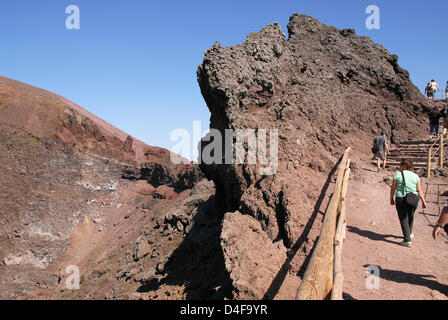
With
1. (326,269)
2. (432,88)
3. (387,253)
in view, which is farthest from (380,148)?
(432,88)

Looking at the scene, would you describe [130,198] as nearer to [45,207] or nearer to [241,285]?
[45,207]

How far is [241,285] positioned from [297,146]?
3904 millimetres

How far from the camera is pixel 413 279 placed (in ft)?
14.9

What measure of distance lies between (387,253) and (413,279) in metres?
0.79

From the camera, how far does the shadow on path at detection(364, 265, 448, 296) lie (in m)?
4.34

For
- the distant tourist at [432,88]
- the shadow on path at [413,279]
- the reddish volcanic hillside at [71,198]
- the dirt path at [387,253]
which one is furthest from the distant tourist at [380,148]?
the distant tourist at [432,88]

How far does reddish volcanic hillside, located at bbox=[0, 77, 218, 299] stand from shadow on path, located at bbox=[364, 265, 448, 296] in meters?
9.03

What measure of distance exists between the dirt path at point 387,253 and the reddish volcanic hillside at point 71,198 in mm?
7454

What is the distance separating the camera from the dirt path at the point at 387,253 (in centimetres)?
429

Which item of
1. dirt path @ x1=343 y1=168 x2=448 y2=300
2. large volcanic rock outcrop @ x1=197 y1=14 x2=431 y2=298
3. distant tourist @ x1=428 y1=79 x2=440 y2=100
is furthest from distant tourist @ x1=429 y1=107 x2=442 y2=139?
distant tourist @ x1=428 y1=79 x2=440 y2=100

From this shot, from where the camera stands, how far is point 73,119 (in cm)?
3253

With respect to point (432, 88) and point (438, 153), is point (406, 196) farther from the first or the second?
point (432, 88)

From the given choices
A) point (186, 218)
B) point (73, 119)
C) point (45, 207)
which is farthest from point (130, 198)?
point (186, 218)

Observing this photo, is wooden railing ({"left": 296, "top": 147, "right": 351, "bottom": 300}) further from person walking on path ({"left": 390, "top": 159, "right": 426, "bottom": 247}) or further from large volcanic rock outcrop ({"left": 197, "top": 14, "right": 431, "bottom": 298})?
person walking on path ({"left": 390, "top": 159, "right": 426, "bottom": 247})
